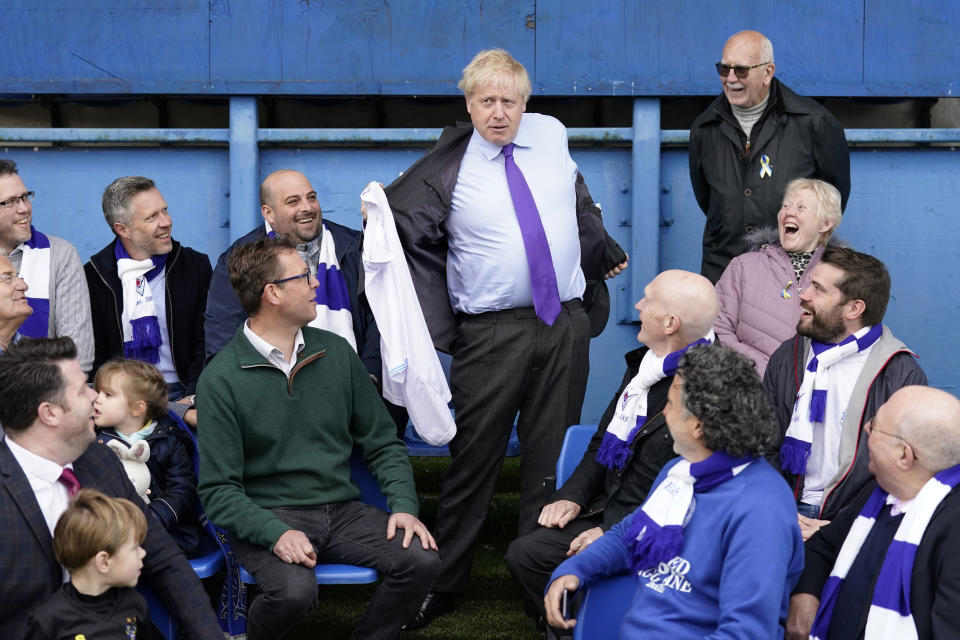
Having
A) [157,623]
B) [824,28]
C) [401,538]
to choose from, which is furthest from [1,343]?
[824,28]

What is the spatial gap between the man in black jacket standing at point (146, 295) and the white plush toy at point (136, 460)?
2.71ft

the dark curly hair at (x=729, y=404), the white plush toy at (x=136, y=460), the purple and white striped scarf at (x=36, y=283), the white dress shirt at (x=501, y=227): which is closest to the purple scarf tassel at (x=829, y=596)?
the dark curly hair at (x=729, y=404)

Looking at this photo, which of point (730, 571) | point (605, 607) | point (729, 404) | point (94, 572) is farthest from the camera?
point (605, 607)

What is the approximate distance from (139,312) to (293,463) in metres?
1.25

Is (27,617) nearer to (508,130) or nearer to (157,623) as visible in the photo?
(157,623)

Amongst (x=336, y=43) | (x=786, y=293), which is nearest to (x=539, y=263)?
(x=786, y=293)

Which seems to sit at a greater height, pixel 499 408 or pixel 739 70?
pixel 739 70

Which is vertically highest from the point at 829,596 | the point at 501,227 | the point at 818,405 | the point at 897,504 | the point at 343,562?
the point at 501,227

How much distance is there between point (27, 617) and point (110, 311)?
1856 mm

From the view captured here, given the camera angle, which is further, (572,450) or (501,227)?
(501,227)

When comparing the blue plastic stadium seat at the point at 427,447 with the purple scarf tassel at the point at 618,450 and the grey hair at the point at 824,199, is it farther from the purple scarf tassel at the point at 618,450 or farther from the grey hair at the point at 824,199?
the grey hair at the point at 824,199

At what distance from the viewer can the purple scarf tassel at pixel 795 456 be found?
11.1ft

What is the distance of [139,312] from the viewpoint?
14.3 ft

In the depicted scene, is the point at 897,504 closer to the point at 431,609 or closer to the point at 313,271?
the point at 431,609
